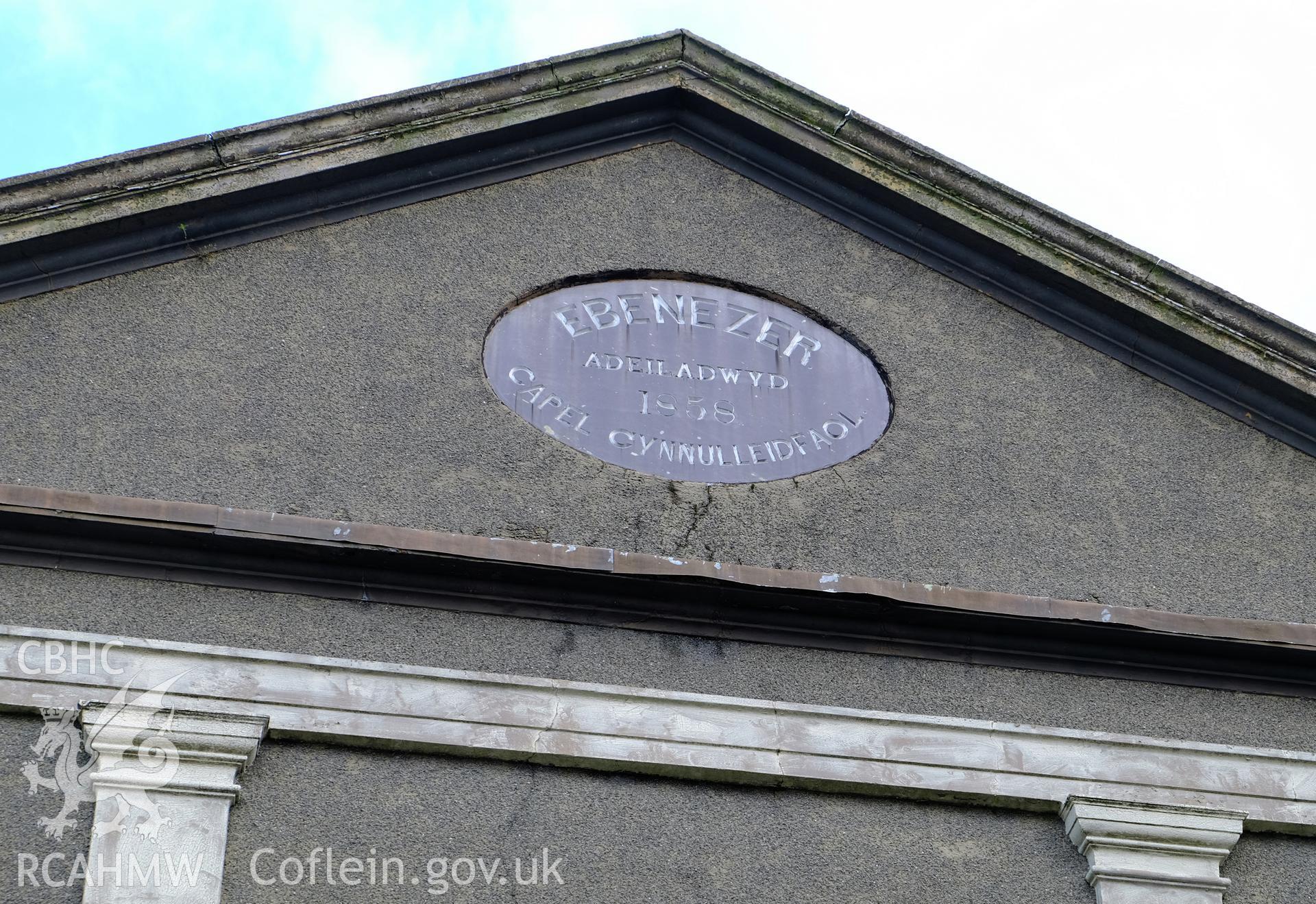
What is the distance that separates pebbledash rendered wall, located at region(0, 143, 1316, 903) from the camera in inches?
244

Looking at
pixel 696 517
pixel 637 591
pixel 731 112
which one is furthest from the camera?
pixel 731 112

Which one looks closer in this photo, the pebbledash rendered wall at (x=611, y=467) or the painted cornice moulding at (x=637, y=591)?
the painted cornice moulding at (x=637, y=591)

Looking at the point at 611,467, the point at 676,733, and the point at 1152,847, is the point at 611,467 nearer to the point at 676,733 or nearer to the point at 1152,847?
the point at 676,733

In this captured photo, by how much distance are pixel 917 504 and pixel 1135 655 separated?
110 centimetres

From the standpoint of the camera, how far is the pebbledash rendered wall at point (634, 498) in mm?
6188

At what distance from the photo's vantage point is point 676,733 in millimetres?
6406

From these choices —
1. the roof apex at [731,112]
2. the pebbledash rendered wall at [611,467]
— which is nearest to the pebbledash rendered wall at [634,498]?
the pebbledash rendered wall at [611,467]

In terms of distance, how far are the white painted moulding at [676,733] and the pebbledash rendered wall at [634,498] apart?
0.09 m

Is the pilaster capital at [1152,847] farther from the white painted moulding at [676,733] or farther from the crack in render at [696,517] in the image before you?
the crack in render at [696,517]

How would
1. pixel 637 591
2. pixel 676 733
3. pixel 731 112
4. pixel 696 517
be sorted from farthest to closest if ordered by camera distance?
1. pixel 731 112
2. pixel 696 517
3. pixel 637 591
4. pixel 676 733

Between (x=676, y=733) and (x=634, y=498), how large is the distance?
3.72 feet

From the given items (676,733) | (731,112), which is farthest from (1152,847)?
(731,112)

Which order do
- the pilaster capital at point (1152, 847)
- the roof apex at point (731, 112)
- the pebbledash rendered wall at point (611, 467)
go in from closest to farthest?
the pilaster capital at point (1152, 847), the pebbledash rendered wall at point (611, 467), the roof apex at point (731, 112)

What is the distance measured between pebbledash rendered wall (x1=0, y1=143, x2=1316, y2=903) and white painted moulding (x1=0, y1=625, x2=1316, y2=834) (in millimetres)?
87
